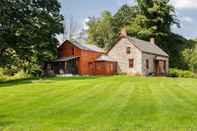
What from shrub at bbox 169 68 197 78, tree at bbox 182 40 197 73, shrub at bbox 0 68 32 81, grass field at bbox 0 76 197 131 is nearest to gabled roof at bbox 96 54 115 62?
shrub at bbox 169 68 197 78

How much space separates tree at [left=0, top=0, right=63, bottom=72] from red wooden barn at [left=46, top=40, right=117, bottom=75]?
7.21 metres

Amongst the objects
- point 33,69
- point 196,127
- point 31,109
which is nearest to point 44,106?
point 31,109

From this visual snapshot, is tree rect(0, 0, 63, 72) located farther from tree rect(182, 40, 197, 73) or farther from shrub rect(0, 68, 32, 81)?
tree rect(182, 40, 197, 73)

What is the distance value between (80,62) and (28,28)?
53.9 feet

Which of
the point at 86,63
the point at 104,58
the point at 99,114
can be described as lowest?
the point at 99,114

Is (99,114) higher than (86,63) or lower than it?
lower

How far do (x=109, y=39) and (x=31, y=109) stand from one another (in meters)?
78.2

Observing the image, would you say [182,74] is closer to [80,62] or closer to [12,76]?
[80,62]

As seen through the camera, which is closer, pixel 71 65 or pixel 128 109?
pixel 128 109

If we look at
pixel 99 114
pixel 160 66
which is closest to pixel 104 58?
pixel 160 66

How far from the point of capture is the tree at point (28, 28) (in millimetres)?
50875

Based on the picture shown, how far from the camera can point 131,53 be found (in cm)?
6650

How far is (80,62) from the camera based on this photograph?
6662 centimetres

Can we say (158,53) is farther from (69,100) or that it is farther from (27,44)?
(69,100)
